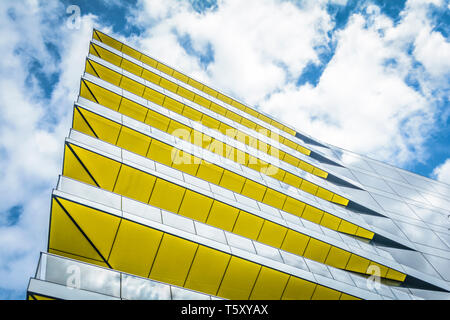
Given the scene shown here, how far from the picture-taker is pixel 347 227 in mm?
17188

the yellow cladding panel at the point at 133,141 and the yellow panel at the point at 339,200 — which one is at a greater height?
the yellow panel at the point at 339,200

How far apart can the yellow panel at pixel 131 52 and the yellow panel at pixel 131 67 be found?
2.41m

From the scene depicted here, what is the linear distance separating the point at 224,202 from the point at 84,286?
6280mm

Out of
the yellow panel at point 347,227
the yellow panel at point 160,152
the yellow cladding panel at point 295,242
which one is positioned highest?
the yellow panel at point 160,152

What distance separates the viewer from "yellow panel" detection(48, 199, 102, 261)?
790 cm

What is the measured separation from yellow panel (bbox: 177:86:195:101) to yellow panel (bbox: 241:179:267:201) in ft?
33.0

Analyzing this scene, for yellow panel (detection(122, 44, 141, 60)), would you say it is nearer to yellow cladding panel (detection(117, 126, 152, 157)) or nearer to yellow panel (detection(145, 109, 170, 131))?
yellow panel (detection(145, 109, 170, 131))

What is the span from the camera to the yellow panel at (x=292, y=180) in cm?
1859

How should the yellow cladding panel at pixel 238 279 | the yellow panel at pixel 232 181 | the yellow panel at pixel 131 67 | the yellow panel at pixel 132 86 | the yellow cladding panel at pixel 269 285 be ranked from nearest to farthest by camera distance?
the yellow cladding panel at pixel 238 279, the yellow cladding panel at pixel 269 285, the yellow panel at pixel 232 181, the yellow panel at pixel 132 86, the yellow panel at pixel 131 67

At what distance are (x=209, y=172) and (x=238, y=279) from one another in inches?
226

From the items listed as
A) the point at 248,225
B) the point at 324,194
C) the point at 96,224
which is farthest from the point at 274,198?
the point at 96,224

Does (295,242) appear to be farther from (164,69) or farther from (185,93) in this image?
(164,69)

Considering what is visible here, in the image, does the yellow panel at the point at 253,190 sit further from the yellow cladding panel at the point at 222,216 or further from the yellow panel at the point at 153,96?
the yellow panel at the point at 153,96

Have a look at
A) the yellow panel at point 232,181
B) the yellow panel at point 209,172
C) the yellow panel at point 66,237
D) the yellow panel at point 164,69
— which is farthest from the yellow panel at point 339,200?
the yellow panel at point 66,237
